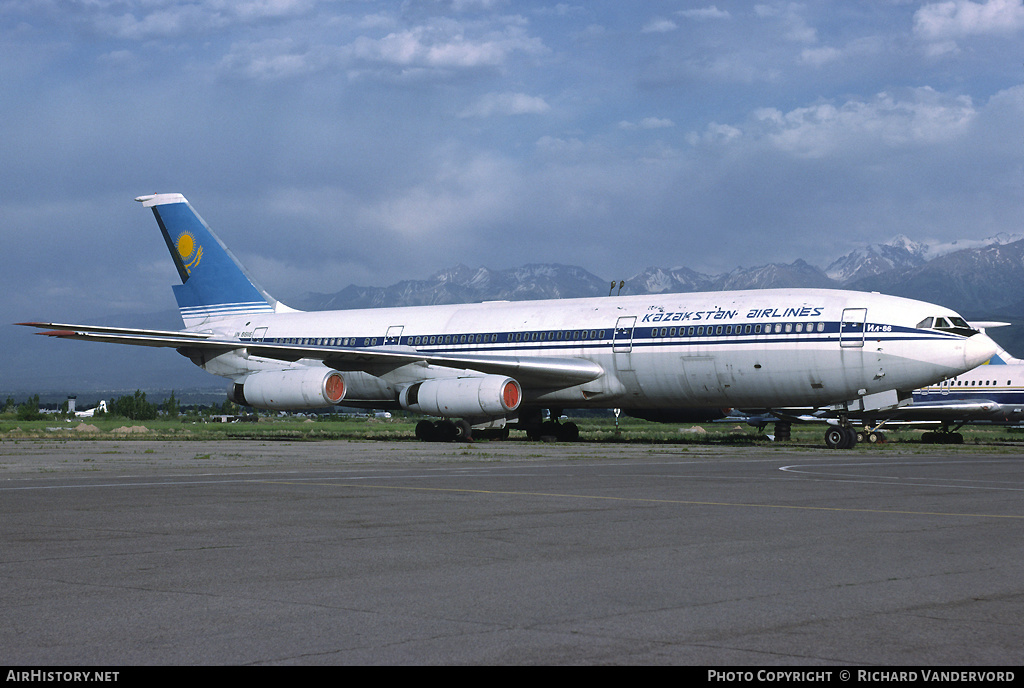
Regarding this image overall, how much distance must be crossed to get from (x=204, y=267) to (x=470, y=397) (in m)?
17.0

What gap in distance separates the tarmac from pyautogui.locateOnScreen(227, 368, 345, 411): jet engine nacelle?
1765 centimetres

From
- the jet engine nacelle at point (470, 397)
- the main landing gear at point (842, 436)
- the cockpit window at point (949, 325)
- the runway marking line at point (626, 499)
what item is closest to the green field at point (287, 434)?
the main landing gear at point (842, 436)

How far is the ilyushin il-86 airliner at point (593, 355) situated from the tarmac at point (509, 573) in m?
12.9

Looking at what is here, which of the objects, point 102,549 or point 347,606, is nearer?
point 347,606

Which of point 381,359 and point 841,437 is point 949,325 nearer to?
point 841,437

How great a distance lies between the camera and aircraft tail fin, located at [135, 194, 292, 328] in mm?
43188

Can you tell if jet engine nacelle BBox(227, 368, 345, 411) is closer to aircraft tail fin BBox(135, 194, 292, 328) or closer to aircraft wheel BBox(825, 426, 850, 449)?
aircraft tail fin BBox(135, 194, 292, 328)

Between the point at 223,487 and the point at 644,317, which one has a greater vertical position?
the point at 644,317

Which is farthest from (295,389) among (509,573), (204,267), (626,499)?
(509,573)

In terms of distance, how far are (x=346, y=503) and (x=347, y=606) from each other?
6.44 meters

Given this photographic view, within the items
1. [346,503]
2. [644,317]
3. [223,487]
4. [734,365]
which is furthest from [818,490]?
[644,317]
